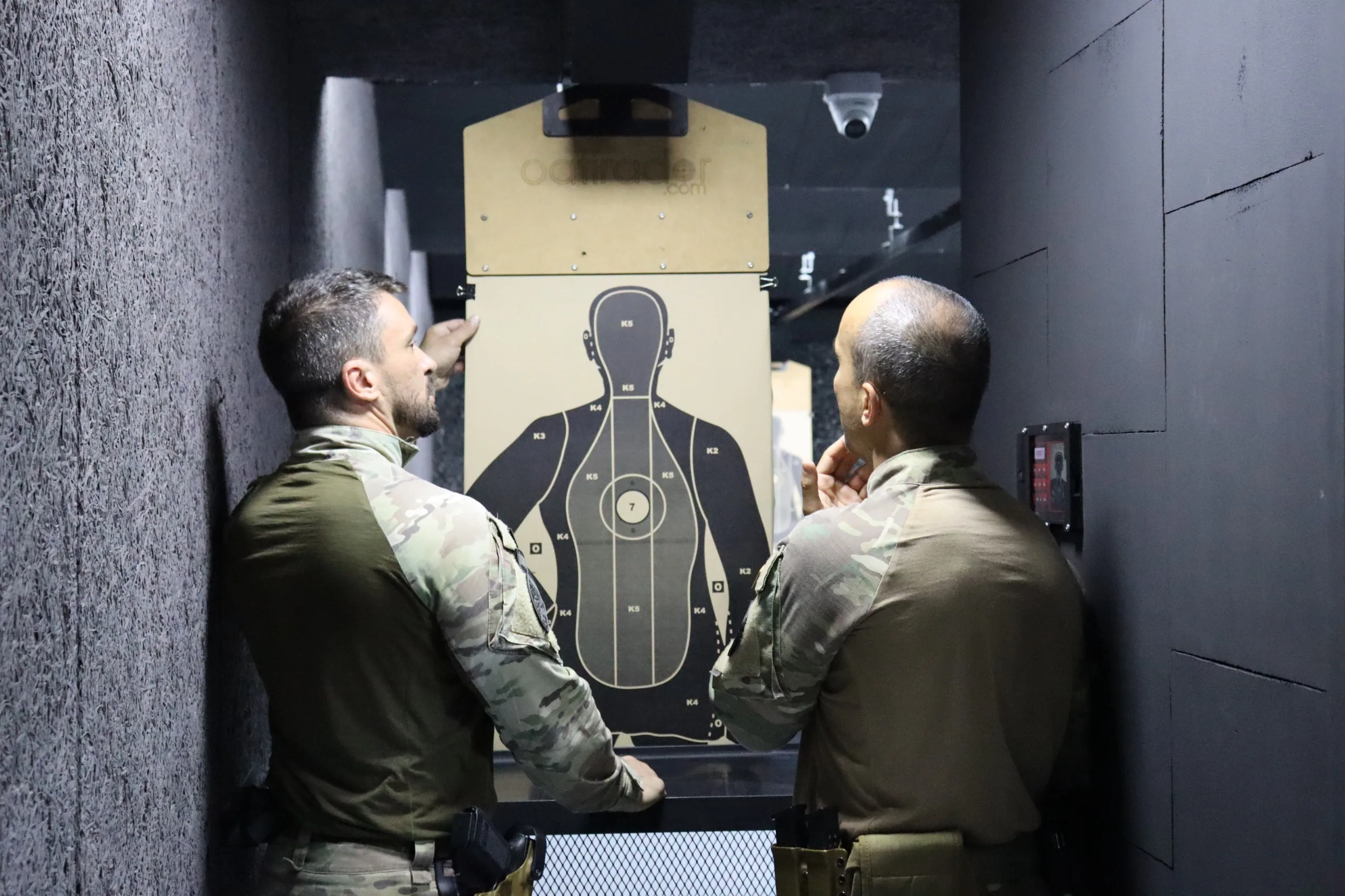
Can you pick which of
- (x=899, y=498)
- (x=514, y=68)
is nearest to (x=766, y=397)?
(x=899, y=498)

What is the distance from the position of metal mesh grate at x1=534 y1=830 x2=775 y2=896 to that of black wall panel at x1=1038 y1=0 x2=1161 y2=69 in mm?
1237

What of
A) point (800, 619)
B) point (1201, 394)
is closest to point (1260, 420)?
point (1201, 394)

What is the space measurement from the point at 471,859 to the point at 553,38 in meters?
1.59

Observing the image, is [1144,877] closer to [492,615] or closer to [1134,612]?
[1134,612]

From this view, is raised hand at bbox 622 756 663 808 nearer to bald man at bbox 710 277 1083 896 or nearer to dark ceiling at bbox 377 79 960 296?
bald man at bbox 710 277 1083 896

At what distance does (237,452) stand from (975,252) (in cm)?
117

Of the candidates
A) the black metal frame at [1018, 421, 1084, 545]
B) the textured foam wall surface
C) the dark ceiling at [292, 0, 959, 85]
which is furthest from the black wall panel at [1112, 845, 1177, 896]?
the dark ceiling at [292, 0, 959, 85]

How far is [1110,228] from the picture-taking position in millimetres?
1321

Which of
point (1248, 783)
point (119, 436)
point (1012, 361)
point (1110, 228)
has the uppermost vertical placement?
point (1110, 228)

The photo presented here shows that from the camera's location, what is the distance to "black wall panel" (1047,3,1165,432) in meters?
1.22

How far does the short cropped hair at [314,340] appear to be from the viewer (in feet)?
4.62

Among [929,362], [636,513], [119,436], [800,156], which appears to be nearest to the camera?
[119,436]

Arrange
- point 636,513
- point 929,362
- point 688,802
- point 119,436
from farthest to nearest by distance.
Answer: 1. point 636,513
2. point 688,802
3. point 929,362
4. point 119,436

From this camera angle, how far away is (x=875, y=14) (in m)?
2.18
